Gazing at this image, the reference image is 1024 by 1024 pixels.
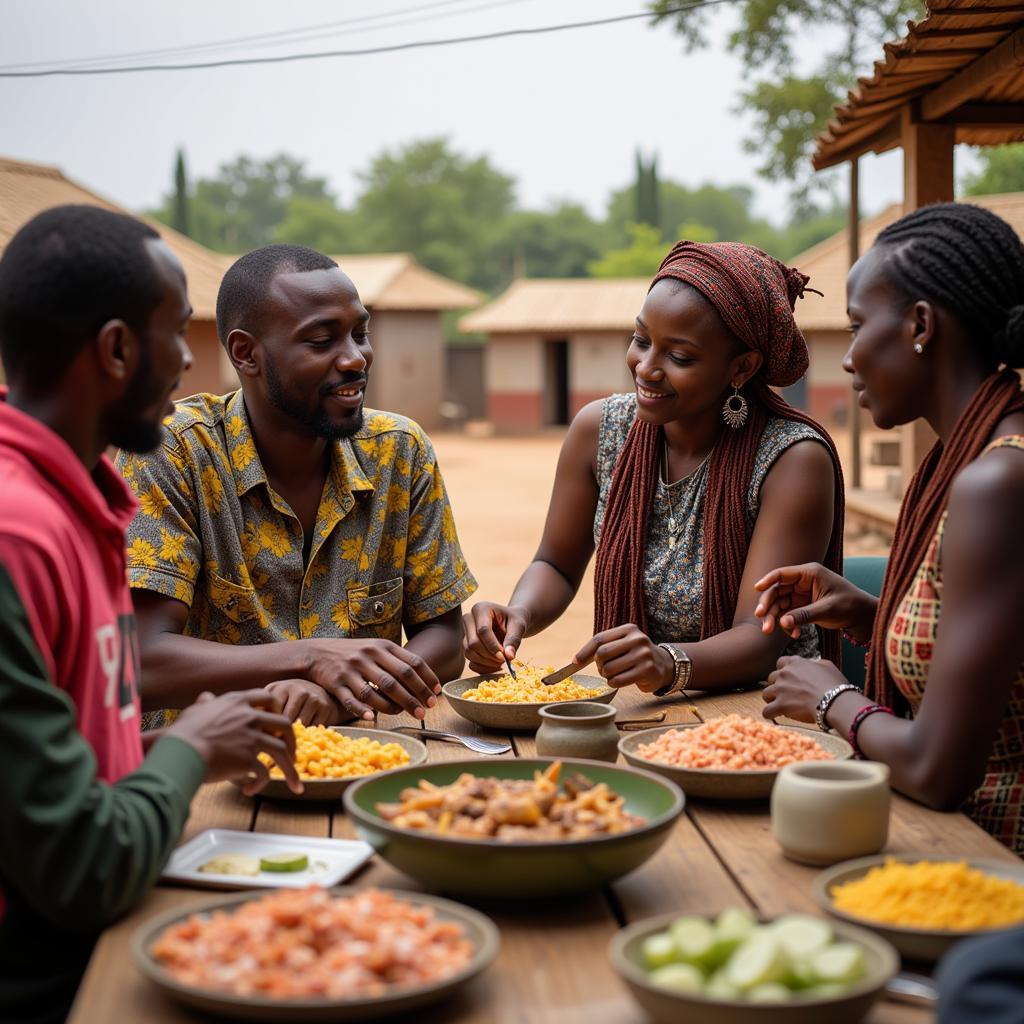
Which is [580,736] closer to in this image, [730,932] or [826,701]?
[826,701]

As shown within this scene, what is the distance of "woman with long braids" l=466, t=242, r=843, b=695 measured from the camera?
11.5ft

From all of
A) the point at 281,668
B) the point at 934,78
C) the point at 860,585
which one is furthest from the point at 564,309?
the point at 281,668

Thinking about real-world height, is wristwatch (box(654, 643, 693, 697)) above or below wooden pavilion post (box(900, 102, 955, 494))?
below

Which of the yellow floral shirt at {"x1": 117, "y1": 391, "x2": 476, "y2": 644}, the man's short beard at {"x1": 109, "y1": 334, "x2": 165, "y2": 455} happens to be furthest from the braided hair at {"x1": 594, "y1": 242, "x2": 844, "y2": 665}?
the man's short beard at {"x1": 109, "y1": 334, "x2": 165, "y2": 455}

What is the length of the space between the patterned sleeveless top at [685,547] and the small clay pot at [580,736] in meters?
1.22

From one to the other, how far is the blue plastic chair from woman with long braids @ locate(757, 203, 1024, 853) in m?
1.10

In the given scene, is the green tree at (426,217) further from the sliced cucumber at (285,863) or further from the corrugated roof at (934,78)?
the sliced cucumber at (285,863)

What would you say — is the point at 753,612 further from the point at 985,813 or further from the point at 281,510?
the point at 281,510

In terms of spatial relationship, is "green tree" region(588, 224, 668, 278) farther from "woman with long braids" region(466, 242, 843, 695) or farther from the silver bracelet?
the silver bracelet

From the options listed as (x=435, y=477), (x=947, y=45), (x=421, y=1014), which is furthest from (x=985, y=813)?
(x=947, y=45)

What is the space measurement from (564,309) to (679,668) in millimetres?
29577

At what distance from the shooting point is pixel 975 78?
725cm

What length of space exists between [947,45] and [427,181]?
239ft

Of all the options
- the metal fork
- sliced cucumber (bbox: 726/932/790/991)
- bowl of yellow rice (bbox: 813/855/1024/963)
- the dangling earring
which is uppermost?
the dangling earring
